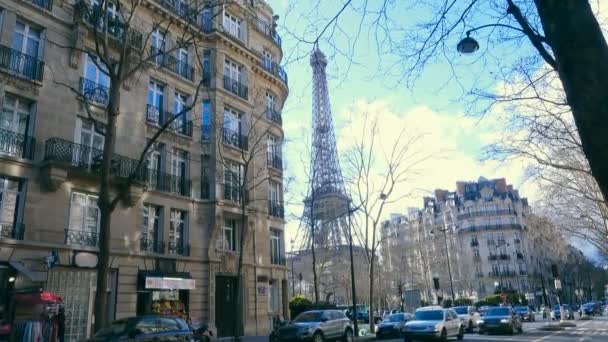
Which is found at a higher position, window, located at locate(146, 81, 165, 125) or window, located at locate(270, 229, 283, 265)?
window, located at locate(146, 81, 165, 125)

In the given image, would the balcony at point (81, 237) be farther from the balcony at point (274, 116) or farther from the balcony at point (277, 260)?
the balcony at point (274, 116)

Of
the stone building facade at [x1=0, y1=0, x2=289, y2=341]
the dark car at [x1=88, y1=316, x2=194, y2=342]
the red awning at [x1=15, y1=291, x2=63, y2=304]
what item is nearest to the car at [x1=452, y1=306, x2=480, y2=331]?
the stone building facade at [x1=0, y1=0, x2=289, y2=341]

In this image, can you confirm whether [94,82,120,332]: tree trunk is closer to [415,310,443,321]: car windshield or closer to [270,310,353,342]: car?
[270,310,353,342]: car

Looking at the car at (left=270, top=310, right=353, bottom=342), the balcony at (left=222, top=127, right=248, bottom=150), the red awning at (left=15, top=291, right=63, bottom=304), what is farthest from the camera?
the balcony at (left=222, top=127, right=248, bottom=150)

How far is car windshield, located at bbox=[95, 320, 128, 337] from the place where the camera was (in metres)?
11.7

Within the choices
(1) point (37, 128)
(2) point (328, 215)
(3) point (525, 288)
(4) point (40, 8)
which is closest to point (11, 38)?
(4) point (40, 8)

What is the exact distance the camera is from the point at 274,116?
1280 inches

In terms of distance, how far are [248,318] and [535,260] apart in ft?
265

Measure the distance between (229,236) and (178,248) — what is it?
4.16 metres

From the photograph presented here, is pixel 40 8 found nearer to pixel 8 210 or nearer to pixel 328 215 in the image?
pixel 8 210

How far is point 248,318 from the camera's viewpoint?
1043 inches

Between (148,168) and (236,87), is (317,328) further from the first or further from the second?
(236,87)

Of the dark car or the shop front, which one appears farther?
the shop front

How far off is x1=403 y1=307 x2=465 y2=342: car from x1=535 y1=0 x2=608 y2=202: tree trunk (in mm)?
18567
